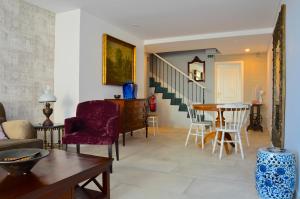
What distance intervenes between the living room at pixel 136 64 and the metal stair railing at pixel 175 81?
1.89m

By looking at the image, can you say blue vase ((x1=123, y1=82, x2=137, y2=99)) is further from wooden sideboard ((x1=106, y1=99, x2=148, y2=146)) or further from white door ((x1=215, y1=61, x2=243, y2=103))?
white door ((x1=215, y1=61, x2=243, y2=103))

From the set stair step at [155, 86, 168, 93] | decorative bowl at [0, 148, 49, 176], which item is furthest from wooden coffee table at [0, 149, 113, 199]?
stair step at [155, 86, 168, 93]

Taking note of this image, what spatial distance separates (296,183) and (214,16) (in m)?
3.45

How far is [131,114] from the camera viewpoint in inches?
201

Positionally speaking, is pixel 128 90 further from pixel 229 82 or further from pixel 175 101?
pixel 229 82

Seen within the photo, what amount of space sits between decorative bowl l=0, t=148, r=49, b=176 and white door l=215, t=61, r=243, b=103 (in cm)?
745

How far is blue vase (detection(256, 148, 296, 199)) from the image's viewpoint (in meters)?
2.05

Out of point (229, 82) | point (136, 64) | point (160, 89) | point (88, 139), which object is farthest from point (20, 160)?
point (229, 82)

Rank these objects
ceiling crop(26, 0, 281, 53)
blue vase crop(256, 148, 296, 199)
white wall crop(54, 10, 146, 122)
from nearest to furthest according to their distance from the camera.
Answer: blue vase crop(256, 148, 296, 199) → ceiling crop(26, 0, 281, 53) → white wall crop(54, 10, 146, 122)

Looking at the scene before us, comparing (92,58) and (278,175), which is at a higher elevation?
(92,58)

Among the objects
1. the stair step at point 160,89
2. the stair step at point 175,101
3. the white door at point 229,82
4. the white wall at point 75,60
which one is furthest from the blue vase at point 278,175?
the white door at point 229,82

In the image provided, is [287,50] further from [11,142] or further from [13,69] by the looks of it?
[13,69]

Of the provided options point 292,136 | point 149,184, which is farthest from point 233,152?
point 149,184

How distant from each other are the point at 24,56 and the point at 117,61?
1959mm
